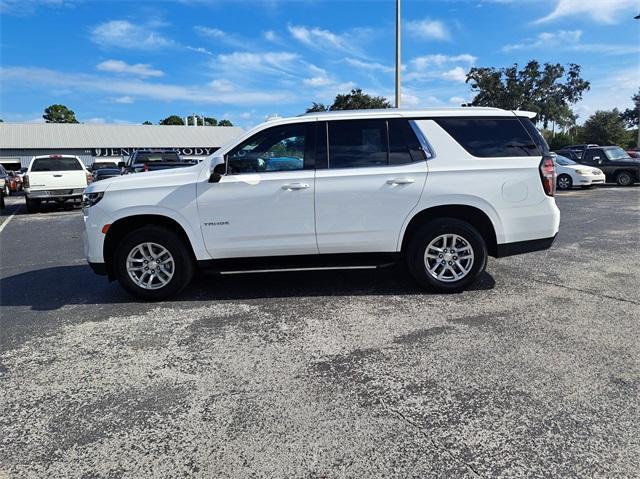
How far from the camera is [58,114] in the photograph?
94.7 meters

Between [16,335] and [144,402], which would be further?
[16,335]

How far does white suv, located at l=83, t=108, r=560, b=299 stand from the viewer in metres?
5.03

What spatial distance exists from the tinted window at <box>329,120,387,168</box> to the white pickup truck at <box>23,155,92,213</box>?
13.1 m

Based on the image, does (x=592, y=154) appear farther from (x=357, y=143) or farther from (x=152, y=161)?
(x=357, y=143)

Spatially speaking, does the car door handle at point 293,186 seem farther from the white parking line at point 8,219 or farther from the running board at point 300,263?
the white parking line at point 8,219

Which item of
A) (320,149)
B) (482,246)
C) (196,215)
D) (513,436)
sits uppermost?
(320,149)

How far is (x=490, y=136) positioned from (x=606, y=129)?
182 feet

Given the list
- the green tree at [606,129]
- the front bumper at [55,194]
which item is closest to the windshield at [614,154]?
the front bumper at [55,194]

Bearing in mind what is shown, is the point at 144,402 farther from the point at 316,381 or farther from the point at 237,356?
the point at 316,381

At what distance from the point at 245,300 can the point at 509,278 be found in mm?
3272

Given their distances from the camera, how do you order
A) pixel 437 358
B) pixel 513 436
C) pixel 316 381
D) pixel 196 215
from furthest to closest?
pixel 196 215 → pixel 437 358 → pixel 316 381 → pixel 513 436

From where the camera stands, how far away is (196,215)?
5039 millimetres

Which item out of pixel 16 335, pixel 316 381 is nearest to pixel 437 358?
pixel 316 381

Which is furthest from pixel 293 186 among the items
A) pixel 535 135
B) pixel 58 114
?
pixel 58 114
